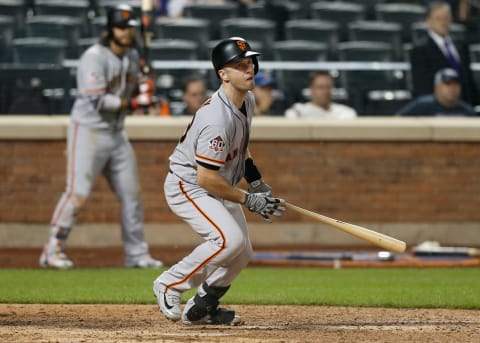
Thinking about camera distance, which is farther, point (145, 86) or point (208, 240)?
point (145, 86)

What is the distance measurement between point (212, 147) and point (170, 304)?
3.32 feet

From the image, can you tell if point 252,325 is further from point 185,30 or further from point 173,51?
point 185,30

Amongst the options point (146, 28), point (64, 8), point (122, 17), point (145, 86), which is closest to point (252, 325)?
point (122, 17)

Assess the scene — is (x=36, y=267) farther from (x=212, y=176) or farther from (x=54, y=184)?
(x=212, y=176)

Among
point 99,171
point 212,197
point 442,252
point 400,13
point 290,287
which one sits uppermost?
point 400,13

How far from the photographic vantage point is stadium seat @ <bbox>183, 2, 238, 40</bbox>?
556 inches

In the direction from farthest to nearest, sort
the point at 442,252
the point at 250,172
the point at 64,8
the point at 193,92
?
the point at 64,8 < the point at 193,92 < the point at 442,252 < the point at 250,172

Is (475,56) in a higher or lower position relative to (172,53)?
lower

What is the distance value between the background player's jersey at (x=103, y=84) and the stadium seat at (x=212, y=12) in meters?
3.48

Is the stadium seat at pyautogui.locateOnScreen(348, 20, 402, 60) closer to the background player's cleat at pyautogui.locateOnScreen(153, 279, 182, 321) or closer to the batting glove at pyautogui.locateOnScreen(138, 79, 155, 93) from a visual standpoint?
the batting glove at pyautogui.locateOnScreen(138, 79, 155, 93)

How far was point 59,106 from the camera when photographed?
12.9 meters

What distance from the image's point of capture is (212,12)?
46.5 feet

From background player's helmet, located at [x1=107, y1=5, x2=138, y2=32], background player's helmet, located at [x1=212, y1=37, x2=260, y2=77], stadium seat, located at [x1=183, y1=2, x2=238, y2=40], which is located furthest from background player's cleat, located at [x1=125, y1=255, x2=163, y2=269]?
background player's helmet, located at [x1=212, y1=37, x2=260, y2=77]

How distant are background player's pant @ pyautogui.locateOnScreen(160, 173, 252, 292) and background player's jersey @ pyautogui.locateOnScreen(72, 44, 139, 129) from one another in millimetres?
3707
